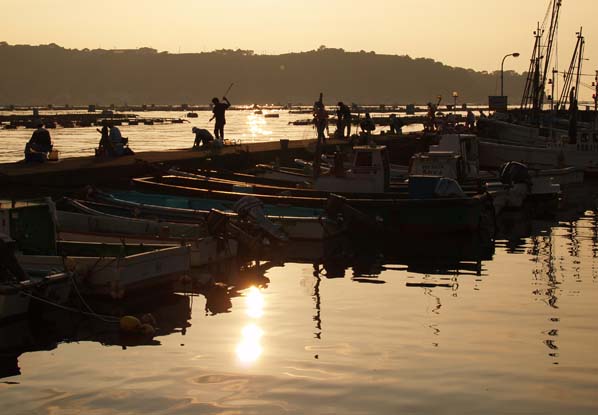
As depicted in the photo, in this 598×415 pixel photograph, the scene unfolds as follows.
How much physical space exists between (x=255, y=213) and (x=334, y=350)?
28.4 ft

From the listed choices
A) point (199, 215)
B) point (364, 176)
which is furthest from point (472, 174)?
point (199, 215)

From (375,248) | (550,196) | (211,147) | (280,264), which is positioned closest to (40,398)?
(280,264)

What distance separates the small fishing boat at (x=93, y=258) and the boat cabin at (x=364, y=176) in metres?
12.2

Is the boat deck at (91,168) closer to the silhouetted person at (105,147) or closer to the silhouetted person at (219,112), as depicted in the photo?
the silhouetted person at (105,147)

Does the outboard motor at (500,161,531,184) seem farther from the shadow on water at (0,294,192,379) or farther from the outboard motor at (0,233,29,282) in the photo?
the outboard motor at (0,233,29,282)

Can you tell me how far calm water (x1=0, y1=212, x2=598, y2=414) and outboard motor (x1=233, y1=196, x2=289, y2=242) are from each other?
1.02m

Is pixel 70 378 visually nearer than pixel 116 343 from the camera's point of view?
Yes

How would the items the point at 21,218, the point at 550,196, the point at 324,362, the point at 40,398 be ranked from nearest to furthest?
1. the point at 40,398
2. the point at 324,362
3. the point at 21,218
4. the point at 550,196

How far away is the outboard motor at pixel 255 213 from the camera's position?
78.6 ft

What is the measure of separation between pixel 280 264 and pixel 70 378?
1063 cm

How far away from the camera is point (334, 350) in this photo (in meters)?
16.0

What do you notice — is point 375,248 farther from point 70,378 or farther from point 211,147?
point 211,147

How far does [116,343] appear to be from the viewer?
16.5 metres

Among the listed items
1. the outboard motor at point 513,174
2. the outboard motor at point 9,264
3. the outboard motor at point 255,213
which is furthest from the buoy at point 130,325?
the outboard motor at point 513,174
